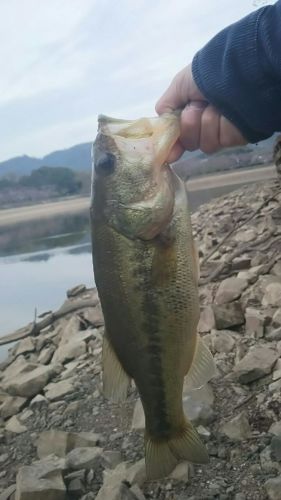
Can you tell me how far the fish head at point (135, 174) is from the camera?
9.75 feet

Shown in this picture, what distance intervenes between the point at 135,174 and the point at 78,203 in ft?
191

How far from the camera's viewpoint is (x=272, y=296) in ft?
20.9

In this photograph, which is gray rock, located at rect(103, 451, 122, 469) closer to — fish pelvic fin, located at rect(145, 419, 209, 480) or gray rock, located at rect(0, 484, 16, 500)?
gray rock, located at rect(0, 484, 16, 500)

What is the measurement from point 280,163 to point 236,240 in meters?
2.44

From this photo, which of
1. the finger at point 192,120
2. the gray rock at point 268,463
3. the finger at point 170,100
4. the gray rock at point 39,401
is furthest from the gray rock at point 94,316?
the finger at point 192,120

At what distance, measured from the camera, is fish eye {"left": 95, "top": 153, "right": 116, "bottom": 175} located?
3025 mm

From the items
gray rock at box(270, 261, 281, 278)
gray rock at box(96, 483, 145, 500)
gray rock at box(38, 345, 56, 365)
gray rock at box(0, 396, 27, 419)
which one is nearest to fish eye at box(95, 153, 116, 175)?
gray rock at box(96, 483, 145, 500)

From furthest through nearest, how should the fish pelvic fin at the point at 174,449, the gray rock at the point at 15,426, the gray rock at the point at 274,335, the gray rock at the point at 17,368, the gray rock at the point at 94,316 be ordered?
the gray rock at the point at 94,316 → the gray rock at the point at 17,368 → the gray rock at the point at 15,426 → the gray rock at the point at 274,335 → the fish pelvic fin at the point at 174,449

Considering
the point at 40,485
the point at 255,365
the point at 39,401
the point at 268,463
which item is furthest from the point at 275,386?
the point at 39,401

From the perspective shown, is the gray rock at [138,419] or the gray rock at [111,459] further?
the gray rock at [138,419]

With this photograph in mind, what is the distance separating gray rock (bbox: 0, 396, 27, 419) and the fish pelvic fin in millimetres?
3413

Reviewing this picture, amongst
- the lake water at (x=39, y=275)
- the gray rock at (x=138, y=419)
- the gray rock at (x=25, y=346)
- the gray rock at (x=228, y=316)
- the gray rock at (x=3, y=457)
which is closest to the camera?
the gray rock at (x=138, y=419)

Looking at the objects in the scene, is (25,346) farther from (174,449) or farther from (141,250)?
(141,250)

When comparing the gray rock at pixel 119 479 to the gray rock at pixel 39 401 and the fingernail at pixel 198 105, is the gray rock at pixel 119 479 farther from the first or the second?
the fingernail at pixel 198 105
